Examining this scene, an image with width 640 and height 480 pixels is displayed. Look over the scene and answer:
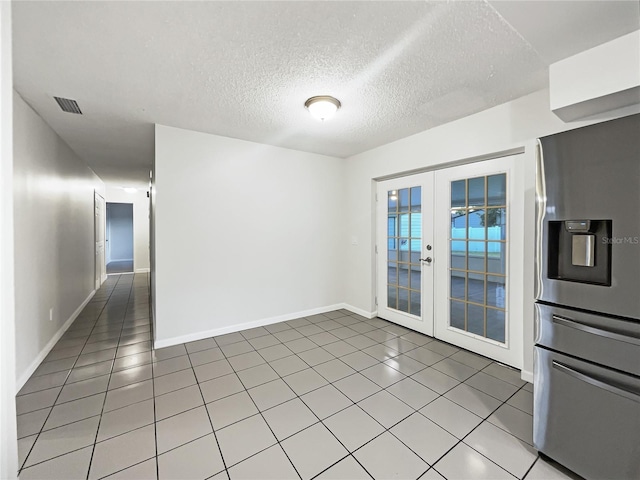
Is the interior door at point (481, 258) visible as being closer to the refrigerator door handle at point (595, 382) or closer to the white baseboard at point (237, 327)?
the refrigerator door handle at point (595, 382)

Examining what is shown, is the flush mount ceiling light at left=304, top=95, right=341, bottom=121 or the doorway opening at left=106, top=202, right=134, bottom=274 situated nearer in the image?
the flush mount ceiling light at left=304, top=95, right=341, bottom=121

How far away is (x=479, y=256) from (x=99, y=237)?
25.3ft

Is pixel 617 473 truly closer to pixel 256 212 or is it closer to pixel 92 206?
pixel 256 212

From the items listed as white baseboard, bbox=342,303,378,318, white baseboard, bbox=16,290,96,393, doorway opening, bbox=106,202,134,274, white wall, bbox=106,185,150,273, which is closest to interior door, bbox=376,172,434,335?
white baseboard, bbox=342,303,378,318

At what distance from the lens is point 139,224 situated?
8406 mm

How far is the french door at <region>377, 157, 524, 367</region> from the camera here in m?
2.69

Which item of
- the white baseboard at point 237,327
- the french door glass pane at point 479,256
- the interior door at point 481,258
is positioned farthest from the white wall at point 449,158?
the white baseboard at point 237,327

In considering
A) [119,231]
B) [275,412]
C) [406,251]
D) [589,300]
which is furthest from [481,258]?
[119,231]

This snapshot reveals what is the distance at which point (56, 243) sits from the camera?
3357 millimetres

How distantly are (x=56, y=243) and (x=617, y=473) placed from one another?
208 inches

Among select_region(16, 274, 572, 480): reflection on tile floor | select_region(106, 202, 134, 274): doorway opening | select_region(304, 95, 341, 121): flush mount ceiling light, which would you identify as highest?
select_region(304, 95, 341, 121): flush mount ceiling light

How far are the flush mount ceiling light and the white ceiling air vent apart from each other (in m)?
2.23

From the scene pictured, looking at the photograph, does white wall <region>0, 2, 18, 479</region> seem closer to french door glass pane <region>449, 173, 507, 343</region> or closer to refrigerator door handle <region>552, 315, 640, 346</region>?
refrigerator door handle <region>552, 315, 640, 346</region>

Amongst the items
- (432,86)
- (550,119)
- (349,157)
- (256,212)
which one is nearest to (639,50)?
(550,119)
